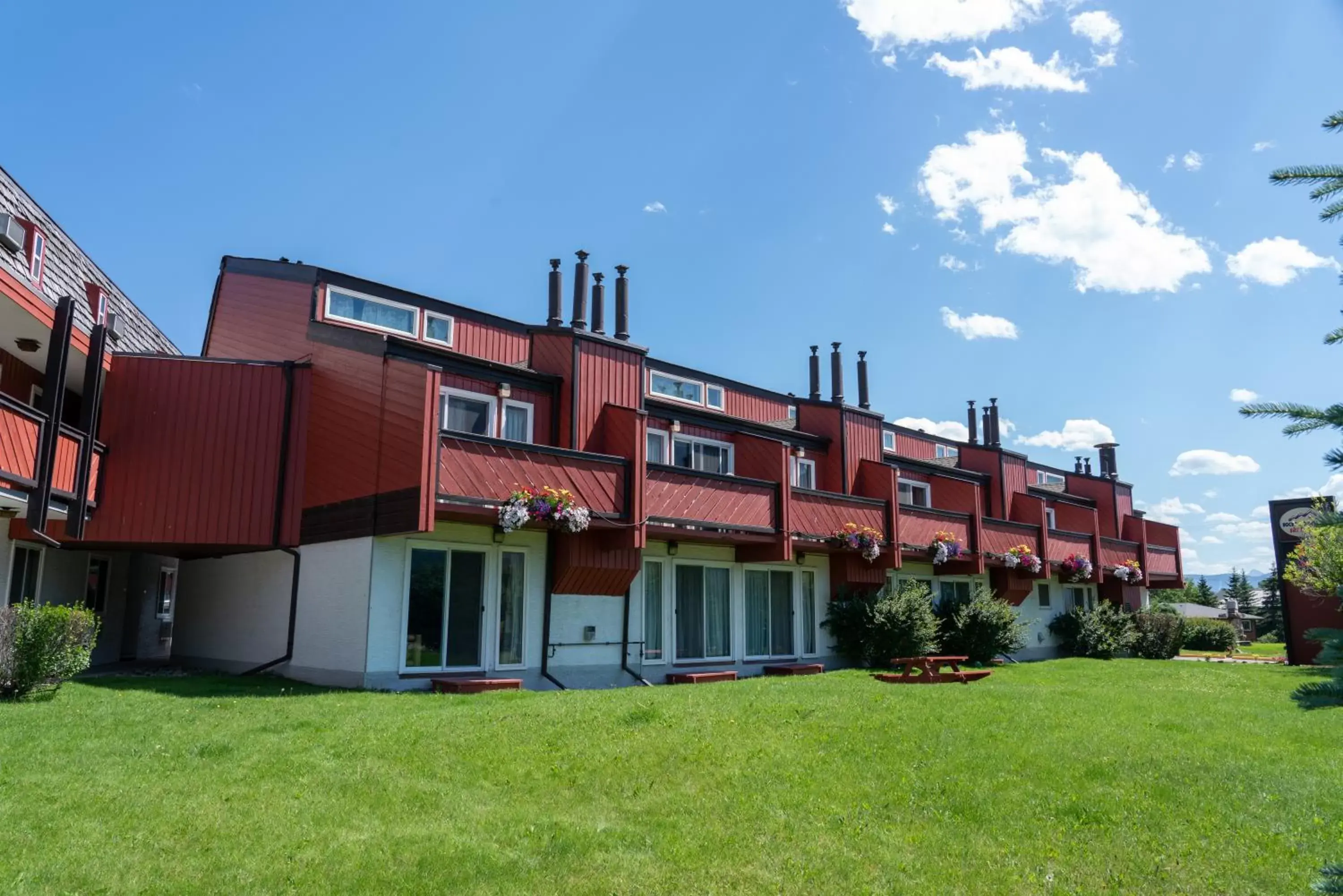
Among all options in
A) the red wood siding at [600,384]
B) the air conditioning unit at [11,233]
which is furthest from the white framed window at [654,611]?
the air conditioning unit at [11,233]

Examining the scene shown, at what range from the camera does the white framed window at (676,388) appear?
23297 millimetres

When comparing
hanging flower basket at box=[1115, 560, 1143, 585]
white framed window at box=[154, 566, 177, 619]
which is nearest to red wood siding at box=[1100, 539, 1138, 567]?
hanging flower basket at box=[1115, 560, 1143, 585]

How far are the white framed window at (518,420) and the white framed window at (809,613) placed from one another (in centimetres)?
777

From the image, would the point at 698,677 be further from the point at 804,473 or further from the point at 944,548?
the point at 944,548

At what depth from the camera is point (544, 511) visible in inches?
621

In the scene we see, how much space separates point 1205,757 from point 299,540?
1495 cm

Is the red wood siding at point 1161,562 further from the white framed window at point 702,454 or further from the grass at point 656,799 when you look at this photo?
the grass at point 656,799

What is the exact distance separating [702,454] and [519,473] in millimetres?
7084

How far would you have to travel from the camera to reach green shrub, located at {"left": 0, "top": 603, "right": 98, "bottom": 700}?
1194 cm

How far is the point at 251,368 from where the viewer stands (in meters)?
18.1

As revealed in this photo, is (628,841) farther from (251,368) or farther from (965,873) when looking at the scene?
(251,368)

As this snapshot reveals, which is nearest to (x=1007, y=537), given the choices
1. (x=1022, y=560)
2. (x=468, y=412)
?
(x=1022, y=560)

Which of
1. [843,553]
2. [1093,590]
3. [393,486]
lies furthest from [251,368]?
[1093,590]

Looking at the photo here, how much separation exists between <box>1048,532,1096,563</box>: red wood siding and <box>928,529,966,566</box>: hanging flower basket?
626 cm
